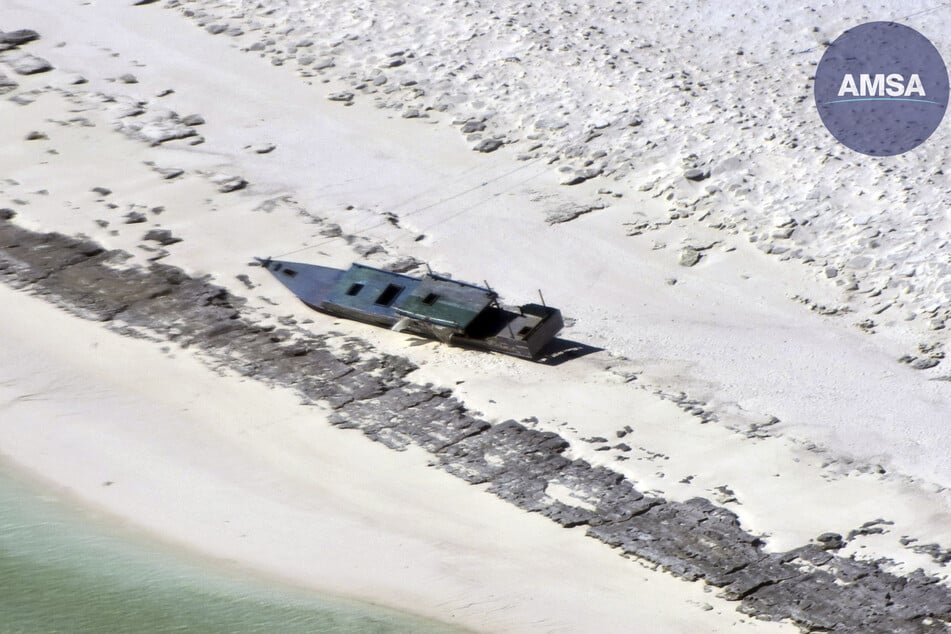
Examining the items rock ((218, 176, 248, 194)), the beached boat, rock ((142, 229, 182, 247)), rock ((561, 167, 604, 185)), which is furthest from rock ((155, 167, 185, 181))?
rock ((561, 167, 604, 185))

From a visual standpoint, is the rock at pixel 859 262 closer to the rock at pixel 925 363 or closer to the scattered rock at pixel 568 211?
the rock at pixel 925 363

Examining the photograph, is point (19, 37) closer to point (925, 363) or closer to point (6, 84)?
point (6, 84)

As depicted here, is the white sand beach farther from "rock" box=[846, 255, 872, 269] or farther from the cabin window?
the cabin window

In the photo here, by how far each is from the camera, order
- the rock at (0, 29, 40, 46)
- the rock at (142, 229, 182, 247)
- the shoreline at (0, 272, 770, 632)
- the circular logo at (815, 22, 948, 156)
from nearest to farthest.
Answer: the shoreline at (0, 272, 770, 632), the rock at (142, 229, 182, 247), the circular logo at (815, 22, 948, 156), the rock at (0, 29, 40, 46)

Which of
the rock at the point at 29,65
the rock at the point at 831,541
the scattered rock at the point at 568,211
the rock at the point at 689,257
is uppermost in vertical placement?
the rock at the point at 689,257

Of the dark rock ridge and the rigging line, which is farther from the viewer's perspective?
the rigging line

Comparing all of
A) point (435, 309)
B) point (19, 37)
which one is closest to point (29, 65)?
point (19, 37)

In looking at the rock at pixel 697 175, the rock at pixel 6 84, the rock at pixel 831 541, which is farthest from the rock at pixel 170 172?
the rock at pixel 831 541
